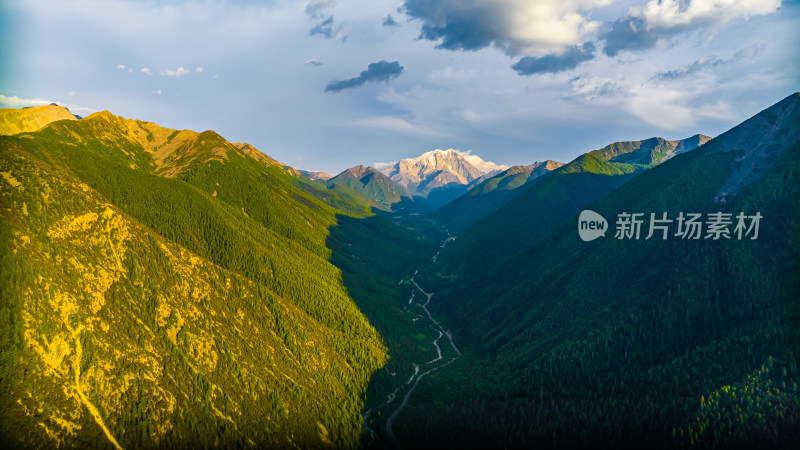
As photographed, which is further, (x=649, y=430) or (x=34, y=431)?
(x=649, y=430)

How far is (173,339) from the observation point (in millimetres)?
184000

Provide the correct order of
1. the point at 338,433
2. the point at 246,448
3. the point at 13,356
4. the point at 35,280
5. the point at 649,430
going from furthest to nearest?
the point at 338,433, the point at 649,430, the point at 246,448, the point at 35,280, the point at 13,356

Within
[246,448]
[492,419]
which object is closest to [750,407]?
[492,419]

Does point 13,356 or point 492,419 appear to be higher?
point 13,356

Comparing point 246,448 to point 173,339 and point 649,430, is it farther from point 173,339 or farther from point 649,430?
point 649,430

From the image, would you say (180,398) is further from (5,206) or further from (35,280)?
(5,206)

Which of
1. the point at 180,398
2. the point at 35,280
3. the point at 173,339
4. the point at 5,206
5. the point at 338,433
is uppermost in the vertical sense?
the point at 5,206

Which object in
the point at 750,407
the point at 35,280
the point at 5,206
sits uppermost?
the point at 5,206

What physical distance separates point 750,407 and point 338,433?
175962 millimetres

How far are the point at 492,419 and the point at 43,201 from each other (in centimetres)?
23360

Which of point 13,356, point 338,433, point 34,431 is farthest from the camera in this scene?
point 338,433

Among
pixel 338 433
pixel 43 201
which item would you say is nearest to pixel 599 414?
pixel 338 433

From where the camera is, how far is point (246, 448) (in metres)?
164

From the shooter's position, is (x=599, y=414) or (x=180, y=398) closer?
(x=180, y=398)
